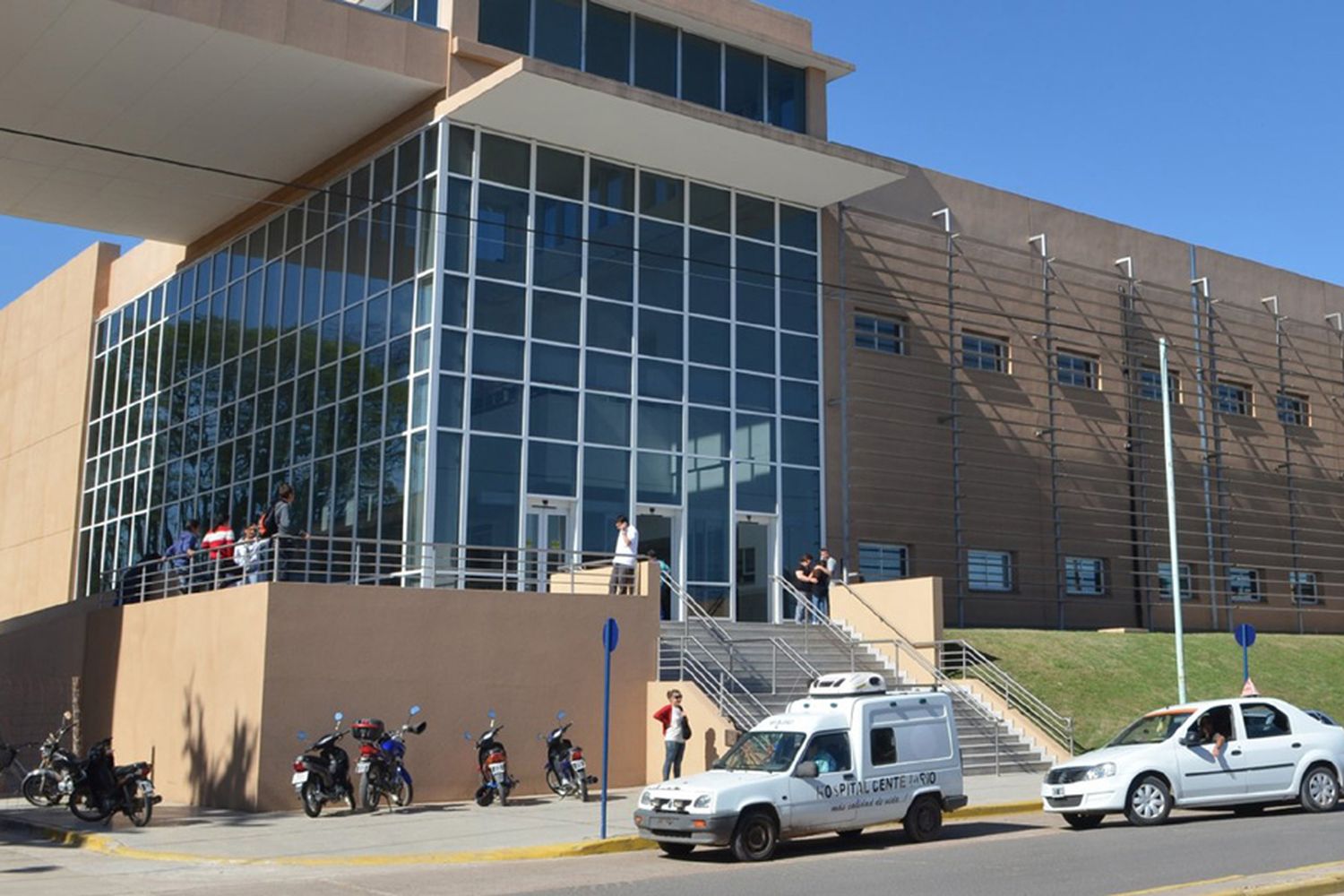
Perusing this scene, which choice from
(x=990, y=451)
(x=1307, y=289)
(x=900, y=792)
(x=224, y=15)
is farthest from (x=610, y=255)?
(x=1307, y=289)

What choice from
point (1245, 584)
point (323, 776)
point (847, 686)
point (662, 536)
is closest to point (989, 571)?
point (662, 536)

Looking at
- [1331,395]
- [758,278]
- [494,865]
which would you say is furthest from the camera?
[1331,395]

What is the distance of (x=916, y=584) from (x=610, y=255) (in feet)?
28.4

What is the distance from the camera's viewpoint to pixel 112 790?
1883 centimetres

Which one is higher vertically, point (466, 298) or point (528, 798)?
point (466, 298)

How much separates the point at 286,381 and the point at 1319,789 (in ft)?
69.8

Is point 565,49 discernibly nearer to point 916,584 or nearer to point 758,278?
point 758,278

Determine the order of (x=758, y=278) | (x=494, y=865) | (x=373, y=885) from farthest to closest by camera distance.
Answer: (x=758, y=278) → (x=494, y=865) → (x=373, y=885)

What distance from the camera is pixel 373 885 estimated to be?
13.5 m

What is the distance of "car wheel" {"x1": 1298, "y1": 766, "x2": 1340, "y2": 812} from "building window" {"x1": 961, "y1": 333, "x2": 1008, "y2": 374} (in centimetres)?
1660

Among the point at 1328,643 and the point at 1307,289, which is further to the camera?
the point at 1307,289

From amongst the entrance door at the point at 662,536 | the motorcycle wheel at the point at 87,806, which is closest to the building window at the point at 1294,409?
the entrance door at the point at 662,536

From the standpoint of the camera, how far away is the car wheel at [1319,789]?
60.4 ft

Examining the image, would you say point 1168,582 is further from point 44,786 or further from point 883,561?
point 44,786
